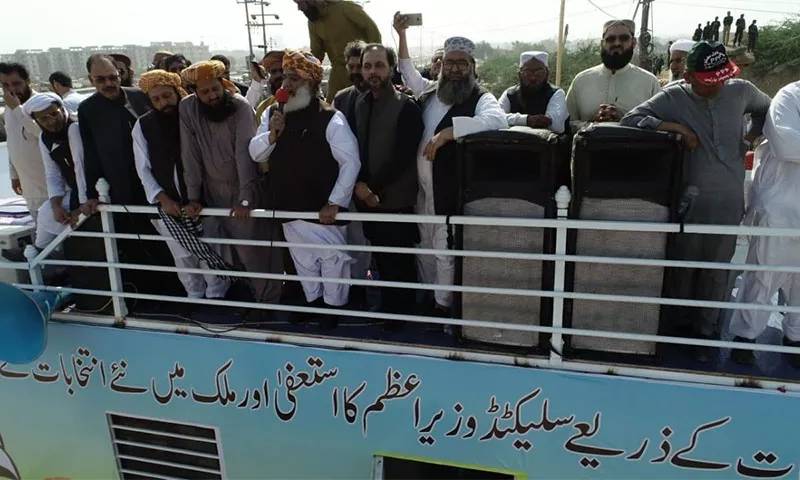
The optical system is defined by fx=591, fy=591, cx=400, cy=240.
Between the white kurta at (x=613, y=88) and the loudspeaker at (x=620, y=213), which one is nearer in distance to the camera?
the loudspeaker at (x=620, y=213)

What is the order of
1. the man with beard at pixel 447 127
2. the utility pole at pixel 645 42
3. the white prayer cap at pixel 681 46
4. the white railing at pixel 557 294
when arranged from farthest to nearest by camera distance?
the utility pole at pixel 645 42, the white prayer cap at pixel 681 46, the man with beard at pixel 447 127, the white railing at pixel 557 294

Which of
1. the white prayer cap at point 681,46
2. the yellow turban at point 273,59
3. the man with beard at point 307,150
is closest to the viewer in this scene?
the man with beard at point 307,150

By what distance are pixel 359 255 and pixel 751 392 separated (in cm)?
205

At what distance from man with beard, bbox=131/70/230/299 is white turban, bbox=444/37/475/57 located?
4.91 ft

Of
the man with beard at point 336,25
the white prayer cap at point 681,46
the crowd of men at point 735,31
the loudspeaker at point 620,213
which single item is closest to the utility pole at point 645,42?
the crowd of men at point 735,31

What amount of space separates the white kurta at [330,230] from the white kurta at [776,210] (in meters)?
1.87

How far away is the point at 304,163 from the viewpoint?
9.78 feet

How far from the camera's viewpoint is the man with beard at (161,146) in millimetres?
3172

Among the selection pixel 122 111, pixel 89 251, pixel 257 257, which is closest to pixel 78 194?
pixel 89 251

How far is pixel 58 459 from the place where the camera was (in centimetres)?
359

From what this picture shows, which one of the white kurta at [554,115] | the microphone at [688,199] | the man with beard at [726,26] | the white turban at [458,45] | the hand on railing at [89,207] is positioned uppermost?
the man with beard at [726,26]

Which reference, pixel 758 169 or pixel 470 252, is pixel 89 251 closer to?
pixel 470 252

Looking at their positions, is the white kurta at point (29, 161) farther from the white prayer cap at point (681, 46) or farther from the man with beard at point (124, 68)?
the white prayer cap at point (681, 46)

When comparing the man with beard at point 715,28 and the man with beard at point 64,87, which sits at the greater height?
the man with beard at point 715,28
